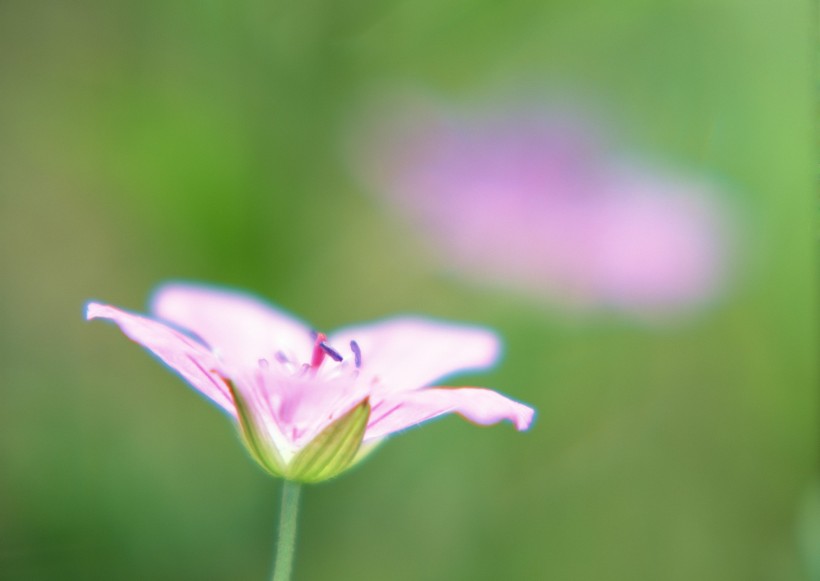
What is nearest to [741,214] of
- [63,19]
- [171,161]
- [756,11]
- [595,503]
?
[756,11]

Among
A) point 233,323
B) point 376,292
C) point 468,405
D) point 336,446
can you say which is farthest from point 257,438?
point 376,292

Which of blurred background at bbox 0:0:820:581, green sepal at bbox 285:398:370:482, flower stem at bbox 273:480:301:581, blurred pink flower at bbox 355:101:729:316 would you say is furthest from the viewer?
blurred pink flower at bbox 355:101:729:316

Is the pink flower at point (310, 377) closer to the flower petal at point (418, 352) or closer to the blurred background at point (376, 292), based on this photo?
the flower petal at point (418, 352)

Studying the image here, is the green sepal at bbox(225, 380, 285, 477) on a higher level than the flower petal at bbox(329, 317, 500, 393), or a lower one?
lower

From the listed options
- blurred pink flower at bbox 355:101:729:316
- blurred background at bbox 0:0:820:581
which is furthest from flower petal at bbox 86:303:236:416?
blurred pink flower at bbox 355:101:729:316

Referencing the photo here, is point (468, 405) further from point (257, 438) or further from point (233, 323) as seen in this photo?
point (233, 323)

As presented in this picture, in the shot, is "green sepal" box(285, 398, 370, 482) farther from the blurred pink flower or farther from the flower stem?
the blurred pink flower
